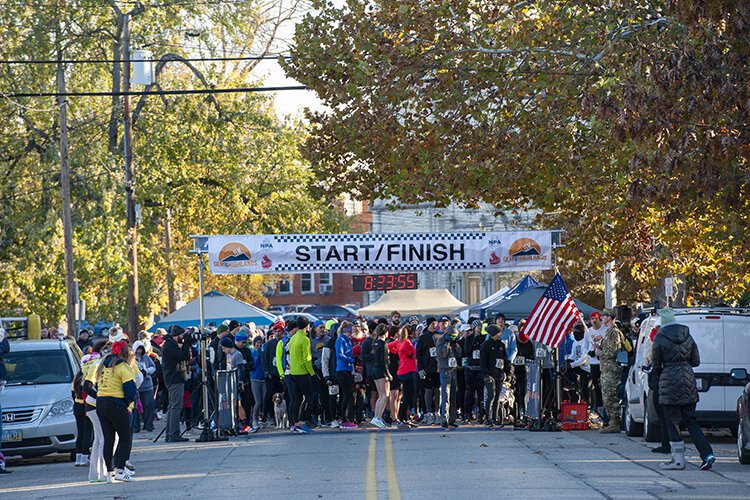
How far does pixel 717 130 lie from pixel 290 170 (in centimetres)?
2849

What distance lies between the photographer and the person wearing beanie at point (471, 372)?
24797 mm

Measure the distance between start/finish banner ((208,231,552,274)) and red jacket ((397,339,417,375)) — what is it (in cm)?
163

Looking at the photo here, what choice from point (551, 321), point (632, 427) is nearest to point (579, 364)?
point (551, 321)

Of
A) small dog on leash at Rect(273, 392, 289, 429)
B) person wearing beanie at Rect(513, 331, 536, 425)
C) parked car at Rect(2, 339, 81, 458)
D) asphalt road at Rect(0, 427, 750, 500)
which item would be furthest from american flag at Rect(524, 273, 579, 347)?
parked car at Rect(2, 339, 81, 458)

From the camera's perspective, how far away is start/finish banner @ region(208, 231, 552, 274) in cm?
2528

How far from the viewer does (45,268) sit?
133ft

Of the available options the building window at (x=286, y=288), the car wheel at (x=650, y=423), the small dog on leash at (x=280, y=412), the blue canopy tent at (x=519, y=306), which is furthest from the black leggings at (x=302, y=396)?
the building window at (x=286, y=288)

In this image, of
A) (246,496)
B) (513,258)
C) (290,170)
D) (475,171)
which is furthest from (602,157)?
(290,170)

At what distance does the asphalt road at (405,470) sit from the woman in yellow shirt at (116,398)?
0.45 meters

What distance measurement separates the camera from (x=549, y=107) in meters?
20.8

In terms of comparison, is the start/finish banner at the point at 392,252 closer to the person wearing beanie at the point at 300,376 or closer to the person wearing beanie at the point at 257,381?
the person wearing beanie at the point at 257,381

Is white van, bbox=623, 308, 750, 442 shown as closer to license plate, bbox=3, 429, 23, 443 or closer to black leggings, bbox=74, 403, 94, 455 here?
black leggings, bbox=74, 403, 94, 455

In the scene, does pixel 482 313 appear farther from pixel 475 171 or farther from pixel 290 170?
pixel 475 171

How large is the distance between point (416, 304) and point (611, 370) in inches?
1218
